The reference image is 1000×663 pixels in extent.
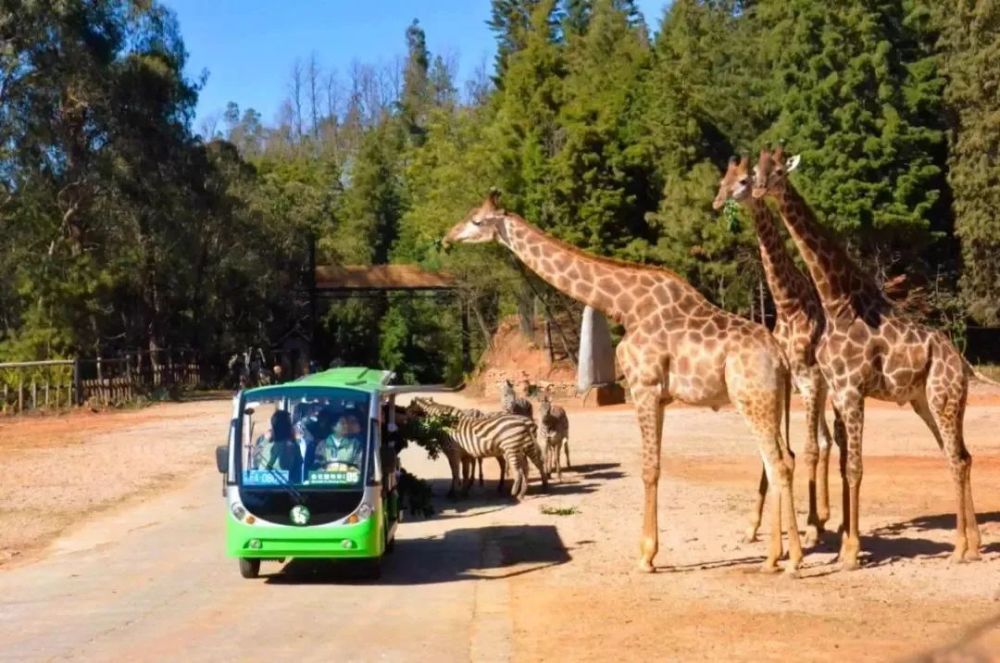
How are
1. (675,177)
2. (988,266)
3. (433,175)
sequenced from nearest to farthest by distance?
(988,266), (675,177), (433,175)

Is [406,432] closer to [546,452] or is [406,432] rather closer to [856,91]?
[546,452]

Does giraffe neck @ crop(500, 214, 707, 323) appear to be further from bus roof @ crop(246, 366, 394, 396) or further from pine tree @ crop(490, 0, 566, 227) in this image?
pine tree @ crop(490, 0, 566, 227)

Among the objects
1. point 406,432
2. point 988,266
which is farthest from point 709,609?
point 988,266

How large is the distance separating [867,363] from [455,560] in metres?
4.95

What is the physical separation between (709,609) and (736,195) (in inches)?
185

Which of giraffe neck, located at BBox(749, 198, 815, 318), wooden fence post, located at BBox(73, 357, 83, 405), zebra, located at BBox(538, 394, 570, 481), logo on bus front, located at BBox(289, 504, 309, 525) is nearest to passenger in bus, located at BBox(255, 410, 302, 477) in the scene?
logo on bus front, located at BBox(289, 504, 309, 525)

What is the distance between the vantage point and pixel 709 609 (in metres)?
11.0

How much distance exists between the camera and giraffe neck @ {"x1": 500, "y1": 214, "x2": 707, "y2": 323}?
13.6 meters

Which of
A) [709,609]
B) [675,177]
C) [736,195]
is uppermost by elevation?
[675,177]

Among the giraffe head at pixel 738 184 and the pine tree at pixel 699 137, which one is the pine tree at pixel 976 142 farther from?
the giraffe head at pixel 738 184

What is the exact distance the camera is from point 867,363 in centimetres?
1325

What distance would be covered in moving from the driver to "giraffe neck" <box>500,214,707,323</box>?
9.77 ft

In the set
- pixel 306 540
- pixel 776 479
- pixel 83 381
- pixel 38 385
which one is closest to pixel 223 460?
pixel 306 540

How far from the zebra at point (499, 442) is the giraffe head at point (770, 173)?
592 cm
